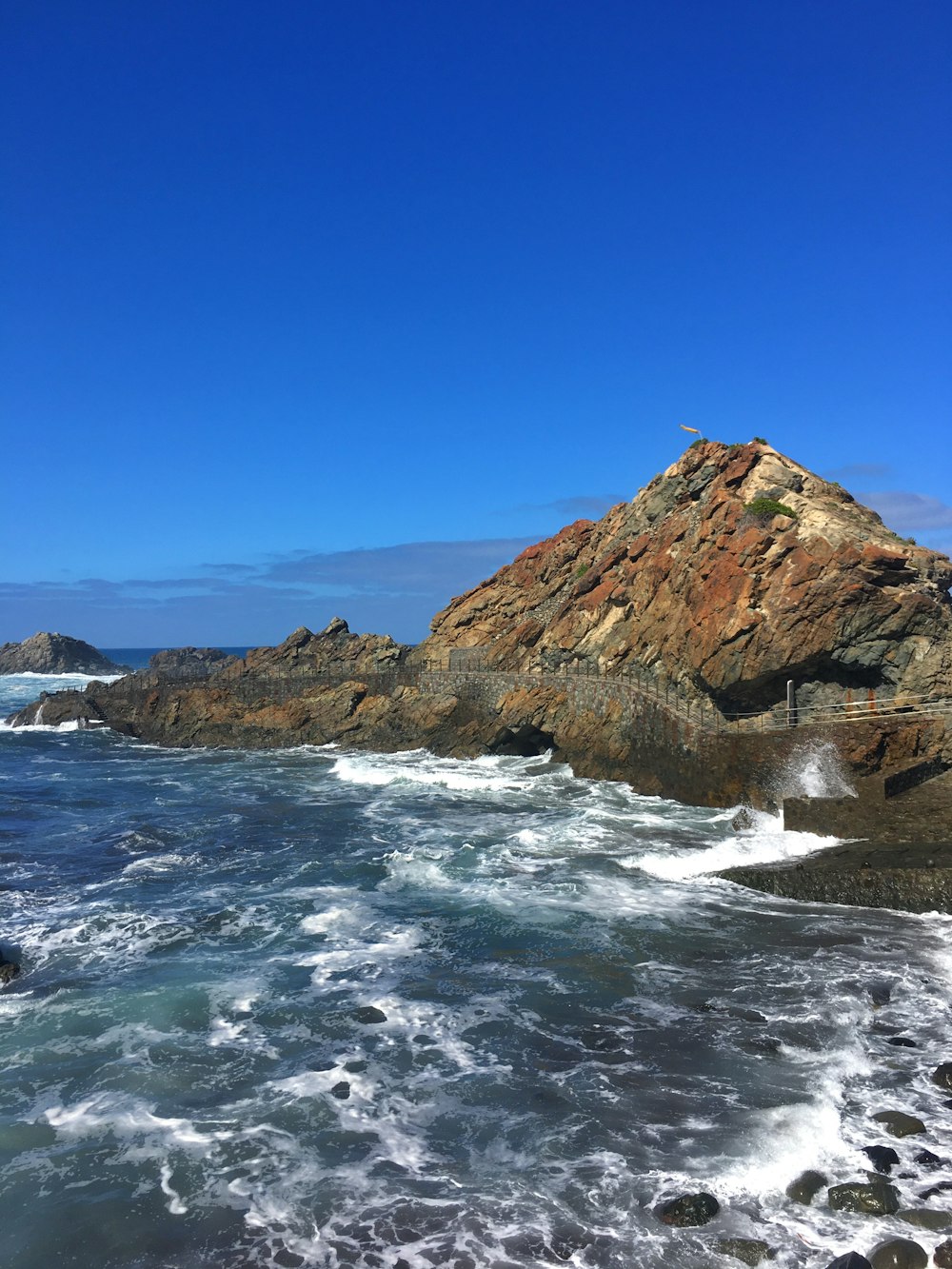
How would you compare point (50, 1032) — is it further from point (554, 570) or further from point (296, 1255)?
point (554, 570)

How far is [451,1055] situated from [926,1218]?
6.45 m

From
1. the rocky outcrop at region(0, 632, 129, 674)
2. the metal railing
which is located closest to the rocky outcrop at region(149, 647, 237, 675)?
the rocky outcrop at region(0, 632, 129, 674)

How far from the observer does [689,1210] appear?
342 inches

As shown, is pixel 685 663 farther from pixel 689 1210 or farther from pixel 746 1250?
pixel 746 1250

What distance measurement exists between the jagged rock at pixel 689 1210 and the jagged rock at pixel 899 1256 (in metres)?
1.53

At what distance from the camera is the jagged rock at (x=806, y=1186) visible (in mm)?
8844

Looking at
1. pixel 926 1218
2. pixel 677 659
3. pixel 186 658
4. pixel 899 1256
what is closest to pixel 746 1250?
pixel 899 1256

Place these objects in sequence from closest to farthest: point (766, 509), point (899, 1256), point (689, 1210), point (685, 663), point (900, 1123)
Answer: point (899, 1256) → point (689, 1210) → point (900, 1123) → point (766, 509) → point (685, 663)

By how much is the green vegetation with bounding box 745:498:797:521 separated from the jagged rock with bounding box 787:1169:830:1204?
26.4 meters

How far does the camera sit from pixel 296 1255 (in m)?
8.38

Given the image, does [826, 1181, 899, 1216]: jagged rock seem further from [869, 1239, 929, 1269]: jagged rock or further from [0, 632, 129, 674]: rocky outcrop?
[0, 632, 129, 674]: rocky outcrop

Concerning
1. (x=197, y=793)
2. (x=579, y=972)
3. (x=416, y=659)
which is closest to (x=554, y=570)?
(x=416, y=659)

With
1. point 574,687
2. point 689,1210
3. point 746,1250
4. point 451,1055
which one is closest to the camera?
point 746,1250

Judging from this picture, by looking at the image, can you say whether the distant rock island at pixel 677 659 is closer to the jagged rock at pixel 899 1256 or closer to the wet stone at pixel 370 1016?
the wet stone at pixel 370 1016
